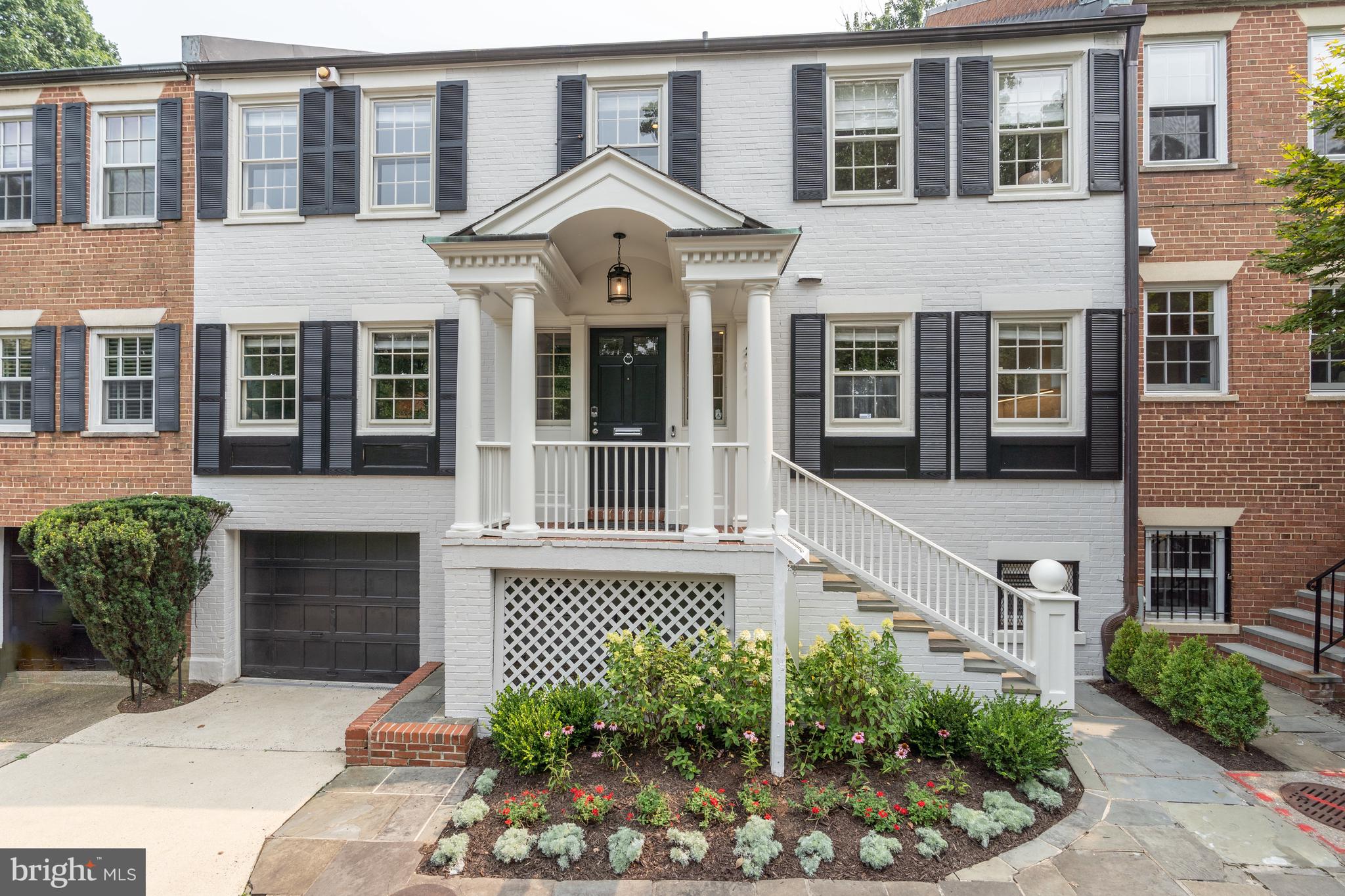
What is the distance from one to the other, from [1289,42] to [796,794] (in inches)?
385

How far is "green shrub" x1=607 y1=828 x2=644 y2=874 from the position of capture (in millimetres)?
3586

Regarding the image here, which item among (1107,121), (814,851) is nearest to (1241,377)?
(1107,121)

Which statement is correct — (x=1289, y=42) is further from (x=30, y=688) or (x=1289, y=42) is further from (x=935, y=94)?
(x=30, y=688)

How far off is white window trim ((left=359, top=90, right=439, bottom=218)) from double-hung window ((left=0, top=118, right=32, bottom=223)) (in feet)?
15.1

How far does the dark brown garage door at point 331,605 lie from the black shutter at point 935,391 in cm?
621

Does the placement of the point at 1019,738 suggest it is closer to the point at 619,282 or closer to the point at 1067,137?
the point at 619,282

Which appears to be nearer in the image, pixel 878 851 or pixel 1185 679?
pixel 878 851

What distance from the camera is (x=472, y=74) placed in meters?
7.31

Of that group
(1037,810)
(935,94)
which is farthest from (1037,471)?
(935,94)

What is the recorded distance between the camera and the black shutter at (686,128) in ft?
23.2

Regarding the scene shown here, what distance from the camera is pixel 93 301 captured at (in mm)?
7574

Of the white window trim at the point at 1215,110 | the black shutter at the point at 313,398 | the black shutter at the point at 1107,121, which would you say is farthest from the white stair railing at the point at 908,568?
the black shutter at the point at 313,398

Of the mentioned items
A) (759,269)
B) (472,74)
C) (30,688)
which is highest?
(472,74)

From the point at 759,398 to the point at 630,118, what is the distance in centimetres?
426
